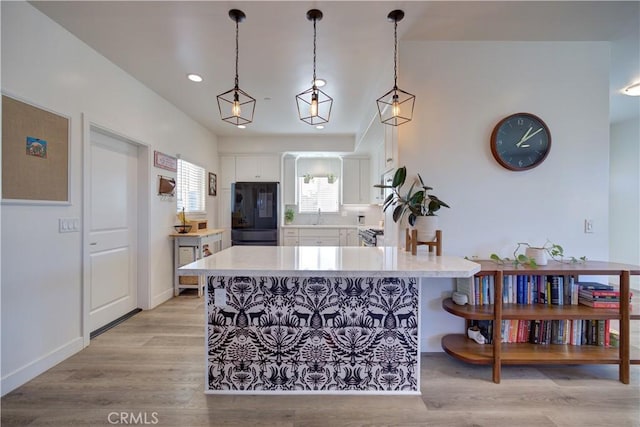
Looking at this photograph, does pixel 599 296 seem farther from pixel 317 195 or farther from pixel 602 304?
pixel 317 195

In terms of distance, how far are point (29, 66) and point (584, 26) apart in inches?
158

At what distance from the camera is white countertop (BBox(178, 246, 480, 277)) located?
1.57 meters

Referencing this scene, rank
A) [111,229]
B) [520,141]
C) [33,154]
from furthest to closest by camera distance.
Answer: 1. [111,229]
2. [520,141]
3. [33,154]

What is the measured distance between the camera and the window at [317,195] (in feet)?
20.0

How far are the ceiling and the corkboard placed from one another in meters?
0.77

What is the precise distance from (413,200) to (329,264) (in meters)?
0.92

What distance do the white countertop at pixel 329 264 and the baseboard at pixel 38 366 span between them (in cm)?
145

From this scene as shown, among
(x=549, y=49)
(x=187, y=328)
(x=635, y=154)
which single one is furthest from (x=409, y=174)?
(x=635, y=154)

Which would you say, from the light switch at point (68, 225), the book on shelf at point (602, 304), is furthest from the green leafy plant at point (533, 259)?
the light switch at point (68, 225)

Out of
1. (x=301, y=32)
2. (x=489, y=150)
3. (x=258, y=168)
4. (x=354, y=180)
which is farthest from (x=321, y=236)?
(x=301, y=32)

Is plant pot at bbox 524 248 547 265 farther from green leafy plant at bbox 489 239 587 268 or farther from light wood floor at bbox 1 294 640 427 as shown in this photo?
light wood floor at bbox 1 294 640 427

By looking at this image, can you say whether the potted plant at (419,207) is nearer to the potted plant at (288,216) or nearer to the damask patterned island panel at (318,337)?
the damask patterned island panel at (318,337)

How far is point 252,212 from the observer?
534 cm

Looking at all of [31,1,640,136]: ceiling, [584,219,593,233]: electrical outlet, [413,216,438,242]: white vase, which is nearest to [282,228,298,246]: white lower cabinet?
[31,1,640,136]: ceiling
